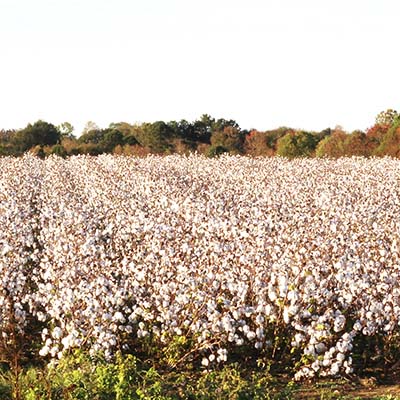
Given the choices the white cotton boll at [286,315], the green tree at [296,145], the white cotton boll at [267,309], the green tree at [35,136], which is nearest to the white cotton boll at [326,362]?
the white cotton boll at [286,315]

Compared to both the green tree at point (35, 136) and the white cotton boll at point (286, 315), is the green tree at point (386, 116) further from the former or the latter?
the white cotton boll at point (286, 315)

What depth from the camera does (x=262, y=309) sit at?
619 cm

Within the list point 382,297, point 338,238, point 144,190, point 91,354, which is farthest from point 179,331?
point 144,190

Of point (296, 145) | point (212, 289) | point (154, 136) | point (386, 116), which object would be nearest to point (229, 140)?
point (154, 136)

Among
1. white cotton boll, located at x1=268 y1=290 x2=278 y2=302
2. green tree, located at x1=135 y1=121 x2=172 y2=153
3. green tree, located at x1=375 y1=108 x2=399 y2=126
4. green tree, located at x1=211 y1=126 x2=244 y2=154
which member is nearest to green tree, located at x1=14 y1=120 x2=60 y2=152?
green tree, located at x1=135 y1=121 x2=172 y2=153

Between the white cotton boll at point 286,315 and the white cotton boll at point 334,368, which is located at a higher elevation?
the white cotton boll at point 286,315

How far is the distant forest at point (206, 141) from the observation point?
106ft

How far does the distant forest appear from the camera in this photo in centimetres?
3241

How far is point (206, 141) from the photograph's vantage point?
4947cm

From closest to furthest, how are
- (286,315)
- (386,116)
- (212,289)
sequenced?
(286,315), (212,289), (386,116)

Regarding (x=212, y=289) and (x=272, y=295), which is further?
(x=212, y=289)

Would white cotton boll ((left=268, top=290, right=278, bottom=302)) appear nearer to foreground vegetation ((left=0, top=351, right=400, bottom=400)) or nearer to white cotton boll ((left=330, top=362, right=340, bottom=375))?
foreground vegetation ((left=0, top=351, right=400, bottom=400))

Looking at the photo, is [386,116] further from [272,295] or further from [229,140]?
[272,295]

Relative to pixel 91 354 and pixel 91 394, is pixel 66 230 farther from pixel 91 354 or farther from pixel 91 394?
pixel 91 394
